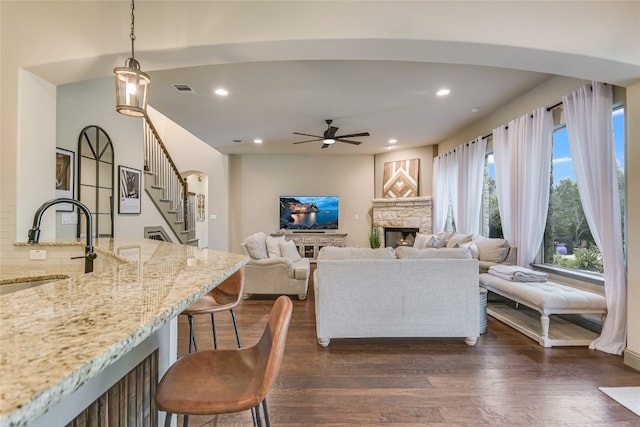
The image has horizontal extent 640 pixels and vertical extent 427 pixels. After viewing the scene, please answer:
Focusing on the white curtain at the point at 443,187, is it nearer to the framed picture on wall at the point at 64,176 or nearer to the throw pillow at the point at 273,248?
the throw pillow at the point at 273,248

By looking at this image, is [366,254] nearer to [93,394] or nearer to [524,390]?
[524,390]

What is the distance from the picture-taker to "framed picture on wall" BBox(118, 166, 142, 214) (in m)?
4.30

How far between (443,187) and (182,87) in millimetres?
5298

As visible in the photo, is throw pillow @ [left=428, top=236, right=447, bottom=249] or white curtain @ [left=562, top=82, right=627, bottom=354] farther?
throw pillow @ [left=428, top=236, right=447, bottom=249]

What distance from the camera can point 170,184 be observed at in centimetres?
620

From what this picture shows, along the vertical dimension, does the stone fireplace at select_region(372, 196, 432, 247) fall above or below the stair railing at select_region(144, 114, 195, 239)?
below

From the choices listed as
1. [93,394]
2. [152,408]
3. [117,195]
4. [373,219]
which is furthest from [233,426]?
[373,219]

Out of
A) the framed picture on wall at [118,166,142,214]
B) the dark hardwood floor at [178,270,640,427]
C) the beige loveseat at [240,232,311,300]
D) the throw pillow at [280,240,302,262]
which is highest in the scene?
the framed picture on wall at [118,166,142,214]

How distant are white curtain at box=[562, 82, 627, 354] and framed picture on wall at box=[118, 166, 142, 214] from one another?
5564mm

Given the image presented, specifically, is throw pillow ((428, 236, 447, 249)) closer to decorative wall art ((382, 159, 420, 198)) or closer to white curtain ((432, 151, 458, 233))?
white curtain ((432, 151, 458, 233))

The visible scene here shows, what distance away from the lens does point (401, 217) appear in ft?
24.2

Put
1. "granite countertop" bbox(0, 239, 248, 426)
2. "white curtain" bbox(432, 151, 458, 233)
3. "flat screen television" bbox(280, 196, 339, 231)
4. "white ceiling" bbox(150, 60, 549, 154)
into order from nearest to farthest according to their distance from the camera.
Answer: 1. "granite countertop" bbox(0, 239, 248, 426)
2. "white ceiling" bbox(150, 60, 549, 154)
3. "white curtain" bbox(432, 151, 458, 233)
4. "flat screen television" bbox(280, 196, 339, 231)

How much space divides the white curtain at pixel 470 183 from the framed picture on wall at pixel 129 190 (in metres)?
5.56

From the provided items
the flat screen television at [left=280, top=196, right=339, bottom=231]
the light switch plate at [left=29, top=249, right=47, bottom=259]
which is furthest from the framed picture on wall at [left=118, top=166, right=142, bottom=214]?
the flat screen television at [left=280, top=196, right=339, bottom=231]
